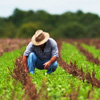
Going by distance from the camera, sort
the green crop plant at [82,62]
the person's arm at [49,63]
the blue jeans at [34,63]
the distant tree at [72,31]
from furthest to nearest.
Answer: the distant tree at [72,31]
the green crop plant at [82,62]
the blue jeans at [34,63]
the person's arm at [49,63]

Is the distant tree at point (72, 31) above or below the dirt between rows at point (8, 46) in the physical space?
below

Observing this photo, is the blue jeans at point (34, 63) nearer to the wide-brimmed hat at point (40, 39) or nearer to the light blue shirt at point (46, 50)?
the light blue shirt at point (46, 50)

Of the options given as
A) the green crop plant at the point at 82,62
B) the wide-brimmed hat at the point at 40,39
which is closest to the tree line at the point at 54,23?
the green crop plant at the point at 82,62

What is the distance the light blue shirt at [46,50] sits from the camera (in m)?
7.59

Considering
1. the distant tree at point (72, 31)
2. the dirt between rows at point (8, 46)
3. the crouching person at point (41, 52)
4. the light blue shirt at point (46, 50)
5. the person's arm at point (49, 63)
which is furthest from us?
the distant tree at point (72, 31)

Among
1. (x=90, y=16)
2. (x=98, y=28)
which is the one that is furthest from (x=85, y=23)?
(x=98, y=28)

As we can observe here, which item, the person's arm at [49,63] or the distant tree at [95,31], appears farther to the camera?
the distant tree at [95,31]

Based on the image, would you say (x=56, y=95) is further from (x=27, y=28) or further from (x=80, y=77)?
(x=27, y=28)

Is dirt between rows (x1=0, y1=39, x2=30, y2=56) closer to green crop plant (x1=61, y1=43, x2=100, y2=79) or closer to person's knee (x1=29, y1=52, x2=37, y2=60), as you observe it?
green crop plant (x1=61, y1=43, x2=100, y2=79)

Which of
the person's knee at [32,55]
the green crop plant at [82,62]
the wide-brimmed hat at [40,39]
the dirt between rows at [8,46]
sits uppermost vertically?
the wide-brimmed hat at [40,39]

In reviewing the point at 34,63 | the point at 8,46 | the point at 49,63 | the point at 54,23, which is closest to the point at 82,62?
the point at 34,63

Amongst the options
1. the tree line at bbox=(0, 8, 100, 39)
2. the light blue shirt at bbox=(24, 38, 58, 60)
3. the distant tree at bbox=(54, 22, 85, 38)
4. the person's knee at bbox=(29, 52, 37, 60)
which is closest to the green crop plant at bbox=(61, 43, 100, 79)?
the light blue shirt at bbox=(24, 38, 58, 60)

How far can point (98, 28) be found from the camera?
75.7 metres

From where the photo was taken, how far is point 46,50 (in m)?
7.68
